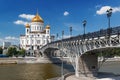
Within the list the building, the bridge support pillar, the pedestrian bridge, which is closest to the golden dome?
the building

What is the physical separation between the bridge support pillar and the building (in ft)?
353

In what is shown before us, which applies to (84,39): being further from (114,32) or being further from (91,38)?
(114,32)

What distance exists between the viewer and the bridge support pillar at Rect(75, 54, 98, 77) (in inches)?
2037

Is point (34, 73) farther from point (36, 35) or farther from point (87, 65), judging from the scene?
point (36, 35)

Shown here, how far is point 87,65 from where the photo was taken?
171ft

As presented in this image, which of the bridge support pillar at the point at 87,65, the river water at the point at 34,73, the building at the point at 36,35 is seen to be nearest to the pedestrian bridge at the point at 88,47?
the bridge support pillar at the point at 87,65

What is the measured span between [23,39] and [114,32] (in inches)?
5206

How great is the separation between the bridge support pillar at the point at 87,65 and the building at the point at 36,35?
353 ft

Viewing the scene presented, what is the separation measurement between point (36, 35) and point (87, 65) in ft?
363

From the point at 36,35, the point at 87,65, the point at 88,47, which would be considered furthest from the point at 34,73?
the point at 36,35

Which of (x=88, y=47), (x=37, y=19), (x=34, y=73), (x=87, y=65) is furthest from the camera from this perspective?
(x=37, y=19)

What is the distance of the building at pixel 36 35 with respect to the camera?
→ 16012 cm

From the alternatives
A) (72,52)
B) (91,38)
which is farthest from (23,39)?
(91,38)

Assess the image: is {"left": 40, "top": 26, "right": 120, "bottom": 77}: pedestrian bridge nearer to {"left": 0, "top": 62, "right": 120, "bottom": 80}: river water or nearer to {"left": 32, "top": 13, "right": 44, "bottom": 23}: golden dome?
{"left": 0, "top": 62, "right": 120, "bottom": 80}: river water
